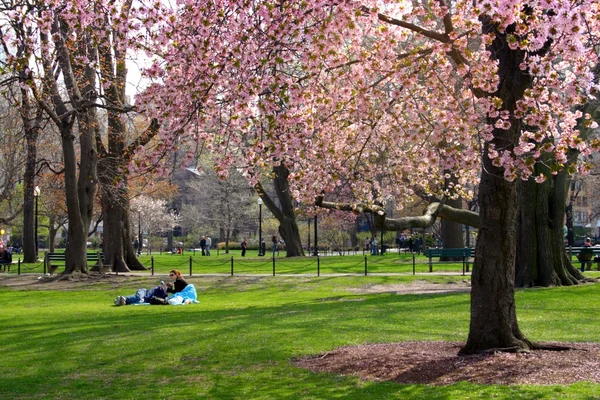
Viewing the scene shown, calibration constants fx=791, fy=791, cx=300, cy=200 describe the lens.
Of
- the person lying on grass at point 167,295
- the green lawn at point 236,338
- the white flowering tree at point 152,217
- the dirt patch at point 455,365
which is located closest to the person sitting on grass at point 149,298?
the person lying on grass at point 167,295

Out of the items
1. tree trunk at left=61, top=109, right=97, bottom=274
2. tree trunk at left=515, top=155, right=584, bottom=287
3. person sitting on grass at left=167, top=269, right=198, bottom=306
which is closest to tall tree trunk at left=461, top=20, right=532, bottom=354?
person sitting on grass at left=167, top=269, right=198, bottom=306

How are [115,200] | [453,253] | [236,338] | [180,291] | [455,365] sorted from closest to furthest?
[455,365] → [236,338] → [180,291] → [115,200] → [453,253]

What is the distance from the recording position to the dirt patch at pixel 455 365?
8734 millimetres

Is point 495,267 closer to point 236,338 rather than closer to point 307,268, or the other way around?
point 236,338

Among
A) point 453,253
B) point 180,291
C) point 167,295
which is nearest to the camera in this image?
point 167,295

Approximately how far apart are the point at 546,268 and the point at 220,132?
1345 centimetres

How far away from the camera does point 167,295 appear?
1997 cm

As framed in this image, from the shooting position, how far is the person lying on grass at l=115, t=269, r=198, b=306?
64.8 feet

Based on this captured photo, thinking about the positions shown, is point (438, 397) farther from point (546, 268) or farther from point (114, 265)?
point (114, 265)

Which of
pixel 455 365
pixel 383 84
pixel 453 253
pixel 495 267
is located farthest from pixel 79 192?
pixel 455 365

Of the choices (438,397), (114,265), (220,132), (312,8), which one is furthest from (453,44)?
(114,265)

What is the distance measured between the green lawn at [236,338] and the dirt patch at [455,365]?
32 cm

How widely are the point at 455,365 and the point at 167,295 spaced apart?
A: 11728 mm

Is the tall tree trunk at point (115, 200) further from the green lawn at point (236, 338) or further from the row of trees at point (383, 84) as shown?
the row of trees at point (383, 84)
